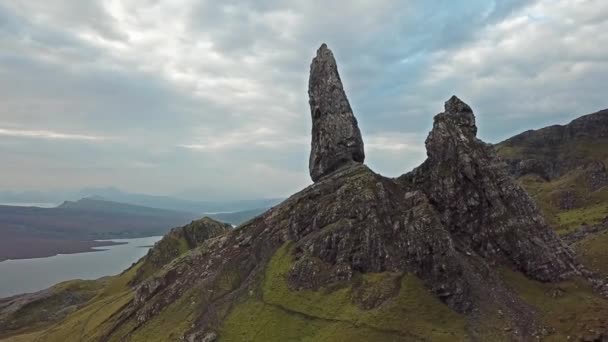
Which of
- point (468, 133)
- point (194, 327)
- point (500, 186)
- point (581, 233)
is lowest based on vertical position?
point (194, 327)

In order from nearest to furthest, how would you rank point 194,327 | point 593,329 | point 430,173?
1. point 593,329
2. point 194,327
3. point 430,173

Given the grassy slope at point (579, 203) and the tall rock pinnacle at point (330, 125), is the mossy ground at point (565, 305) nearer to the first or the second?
the grassy slope at point (579, 203)

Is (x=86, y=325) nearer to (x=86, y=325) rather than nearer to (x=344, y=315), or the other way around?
(x=86, y=325)

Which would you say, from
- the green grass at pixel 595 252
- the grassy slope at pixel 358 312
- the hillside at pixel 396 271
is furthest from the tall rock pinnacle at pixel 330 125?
the green grass at pixel 595 252

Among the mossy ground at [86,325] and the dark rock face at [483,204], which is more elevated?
the dark rock face at [483,204]

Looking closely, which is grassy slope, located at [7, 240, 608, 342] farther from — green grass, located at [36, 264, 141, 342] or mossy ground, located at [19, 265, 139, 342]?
mossy ground, located at [19, 265, 139, 342]

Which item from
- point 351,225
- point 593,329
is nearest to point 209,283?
point 351,225

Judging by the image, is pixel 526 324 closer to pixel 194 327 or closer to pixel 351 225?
pixel 351 225

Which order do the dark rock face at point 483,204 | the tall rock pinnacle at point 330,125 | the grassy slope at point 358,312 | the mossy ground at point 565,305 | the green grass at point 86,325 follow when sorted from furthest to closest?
the tall rock pinnacle at point 330,125, the green grass at point 86,325, the dark rock face at point 483,204, the grassy slope at point 358,312, the mossy ground at point 565,305
